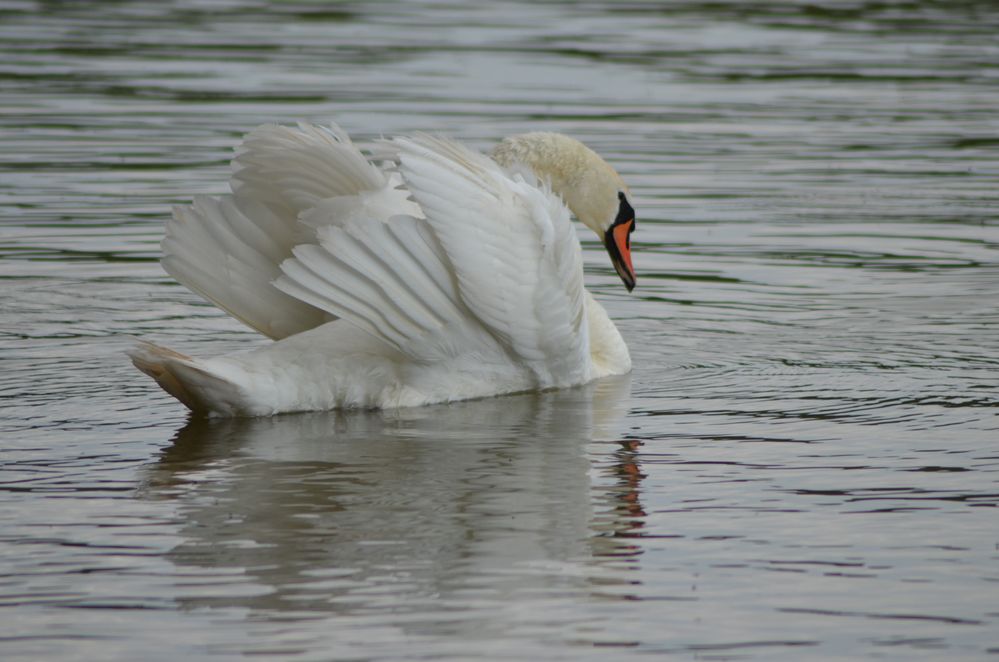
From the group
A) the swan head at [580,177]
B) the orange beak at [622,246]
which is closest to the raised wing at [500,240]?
the swan head at [580,177]

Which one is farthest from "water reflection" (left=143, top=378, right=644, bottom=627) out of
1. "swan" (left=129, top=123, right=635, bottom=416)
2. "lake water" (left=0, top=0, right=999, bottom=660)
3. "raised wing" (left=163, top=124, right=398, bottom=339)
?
"raised wing" (left=163, top=124, right=398, bottom=339)

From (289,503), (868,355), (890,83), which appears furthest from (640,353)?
(890,83)

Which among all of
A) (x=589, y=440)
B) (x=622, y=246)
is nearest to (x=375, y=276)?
(x=589, y=440)

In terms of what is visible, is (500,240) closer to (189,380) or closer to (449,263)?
(449,263)

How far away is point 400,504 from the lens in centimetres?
695

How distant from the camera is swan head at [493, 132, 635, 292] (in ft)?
31.9

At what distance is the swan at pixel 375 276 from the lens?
826cm

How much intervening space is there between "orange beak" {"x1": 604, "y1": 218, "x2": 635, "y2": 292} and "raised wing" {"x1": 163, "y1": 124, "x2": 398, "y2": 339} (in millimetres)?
1503

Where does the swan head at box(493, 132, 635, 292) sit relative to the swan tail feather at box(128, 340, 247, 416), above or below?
above

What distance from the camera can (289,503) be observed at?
6.96m

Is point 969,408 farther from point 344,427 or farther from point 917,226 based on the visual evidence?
point 917,226

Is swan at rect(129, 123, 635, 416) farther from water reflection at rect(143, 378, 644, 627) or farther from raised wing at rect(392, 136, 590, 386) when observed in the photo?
water reflection at rect(143, 378, 644, 627)

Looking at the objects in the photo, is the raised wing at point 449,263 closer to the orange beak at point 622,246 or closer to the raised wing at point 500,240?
the raised wing at point 500,240

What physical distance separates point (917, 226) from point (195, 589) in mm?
8847
